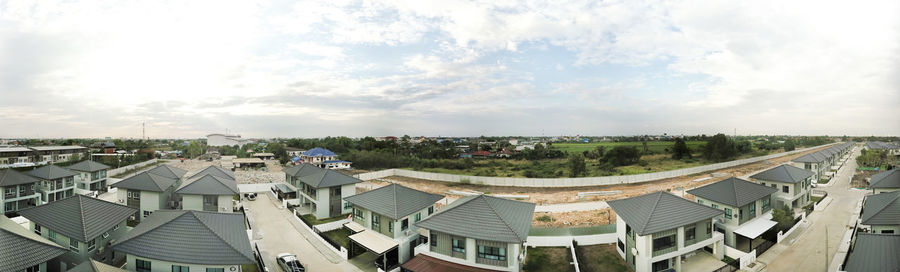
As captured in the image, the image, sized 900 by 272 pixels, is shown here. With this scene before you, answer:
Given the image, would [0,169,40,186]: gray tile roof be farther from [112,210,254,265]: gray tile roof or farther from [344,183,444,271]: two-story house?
[344,183,444,271]: two-story house

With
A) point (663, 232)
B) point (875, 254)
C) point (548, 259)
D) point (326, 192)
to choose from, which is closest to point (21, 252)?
point (326, 192)

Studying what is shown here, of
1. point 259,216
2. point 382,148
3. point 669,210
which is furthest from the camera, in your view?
point 382,148

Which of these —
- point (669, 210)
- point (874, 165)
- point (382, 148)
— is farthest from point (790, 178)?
point (382, 148)

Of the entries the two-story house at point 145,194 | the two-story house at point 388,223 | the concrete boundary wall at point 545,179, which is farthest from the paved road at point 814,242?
the two-story house at point 145,194

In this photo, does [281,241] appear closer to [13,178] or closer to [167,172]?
[167,172]

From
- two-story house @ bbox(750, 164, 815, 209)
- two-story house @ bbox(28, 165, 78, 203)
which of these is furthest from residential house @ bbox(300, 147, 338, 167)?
two-story house @ bbox(750, 164, 815, 209)

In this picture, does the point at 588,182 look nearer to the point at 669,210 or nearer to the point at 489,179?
the point at 489,179

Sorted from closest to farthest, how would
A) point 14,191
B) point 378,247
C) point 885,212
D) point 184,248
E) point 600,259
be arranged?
point 184,248
point 378,247
point 885,212
point 600,259
point 14,191
